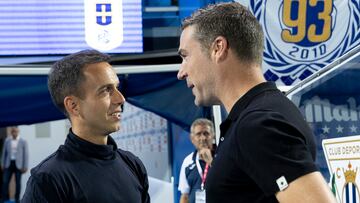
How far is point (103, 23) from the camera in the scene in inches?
209

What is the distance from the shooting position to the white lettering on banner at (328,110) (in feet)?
9.63

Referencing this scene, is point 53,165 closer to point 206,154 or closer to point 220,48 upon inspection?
point 220,48

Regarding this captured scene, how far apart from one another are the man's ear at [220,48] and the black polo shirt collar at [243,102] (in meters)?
0.11

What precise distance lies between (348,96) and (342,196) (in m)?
0.44

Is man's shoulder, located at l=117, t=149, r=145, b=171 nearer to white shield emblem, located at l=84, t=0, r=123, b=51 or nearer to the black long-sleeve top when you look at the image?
the black long-sleeve top

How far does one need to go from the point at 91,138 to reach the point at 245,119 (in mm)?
1077

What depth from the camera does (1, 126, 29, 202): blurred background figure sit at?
12953 millimetres

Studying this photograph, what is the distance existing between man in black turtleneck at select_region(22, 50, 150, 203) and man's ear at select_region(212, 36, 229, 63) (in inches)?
34.9

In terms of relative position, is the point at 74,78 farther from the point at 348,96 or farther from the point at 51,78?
the point at 348,96

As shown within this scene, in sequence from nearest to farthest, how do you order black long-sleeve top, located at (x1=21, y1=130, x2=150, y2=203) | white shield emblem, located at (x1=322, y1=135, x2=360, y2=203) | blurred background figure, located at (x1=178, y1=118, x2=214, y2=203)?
1. black long-sleeve top, located at (x1=21, y1=130, x2=150, y2=203)
2. white shield emblem, located at (x1=322, y1=135, x2=360, y2=203)
3. blurred background figure, located at (x1=178, y1=118, x2=214, y2=203)

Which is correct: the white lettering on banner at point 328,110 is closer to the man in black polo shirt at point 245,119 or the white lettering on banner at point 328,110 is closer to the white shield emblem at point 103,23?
the man in black polo shirt at point 245,119

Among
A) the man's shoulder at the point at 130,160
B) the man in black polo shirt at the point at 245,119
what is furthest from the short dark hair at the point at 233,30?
the man's shoulder at the point at 130,160

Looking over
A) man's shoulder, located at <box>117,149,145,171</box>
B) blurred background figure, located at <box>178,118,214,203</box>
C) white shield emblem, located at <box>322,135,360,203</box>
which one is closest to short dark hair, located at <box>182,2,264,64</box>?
man's shoulder, located at <box>117,149,145,171</box>

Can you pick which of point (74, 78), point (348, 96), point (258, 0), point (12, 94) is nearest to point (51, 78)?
point (74, 78)
